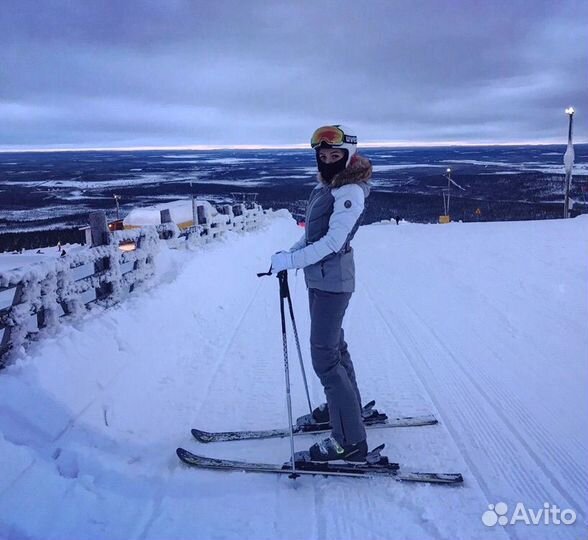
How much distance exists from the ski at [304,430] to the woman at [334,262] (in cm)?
54

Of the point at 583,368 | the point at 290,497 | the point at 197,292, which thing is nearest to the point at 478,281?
the point at 583,368

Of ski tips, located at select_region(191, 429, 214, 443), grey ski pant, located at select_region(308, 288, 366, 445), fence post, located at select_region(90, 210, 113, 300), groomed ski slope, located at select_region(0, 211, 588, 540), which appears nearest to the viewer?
groomed ski slope, located at select_region(0, 211, 588, 540)

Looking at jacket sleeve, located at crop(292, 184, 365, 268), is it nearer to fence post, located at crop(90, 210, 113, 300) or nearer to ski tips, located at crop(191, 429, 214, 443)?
ski tips, located at crop(191, 429, 214, 443)


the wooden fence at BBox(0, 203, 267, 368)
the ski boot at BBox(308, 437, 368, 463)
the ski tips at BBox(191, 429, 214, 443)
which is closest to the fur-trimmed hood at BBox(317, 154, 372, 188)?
the ski boot at BBox(308, 437, 368, 463)

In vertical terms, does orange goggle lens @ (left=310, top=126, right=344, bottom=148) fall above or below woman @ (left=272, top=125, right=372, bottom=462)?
above

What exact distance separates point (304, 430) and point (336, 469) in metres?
0.68

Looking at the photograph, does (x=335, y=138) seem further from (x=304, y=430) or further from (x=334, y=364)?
(x=304, y=430)

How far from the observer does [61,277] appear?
4.68 metres

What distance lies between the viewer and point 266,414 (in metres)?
4.29

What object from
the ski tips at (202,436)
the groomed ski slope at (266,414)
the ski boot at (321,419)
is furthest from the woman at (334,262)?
the ski tips at (202,436)

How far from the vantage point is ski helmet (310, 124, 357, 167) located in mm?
3141

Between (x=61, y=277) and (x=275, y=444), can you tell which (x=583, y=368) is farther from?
(x=61, y=277)

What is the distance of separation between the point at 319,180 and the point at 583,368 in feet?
12.4

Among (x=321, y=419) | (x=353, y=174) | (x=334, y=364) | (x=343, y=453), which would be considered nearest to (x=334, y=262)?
(x=353, y=174)
